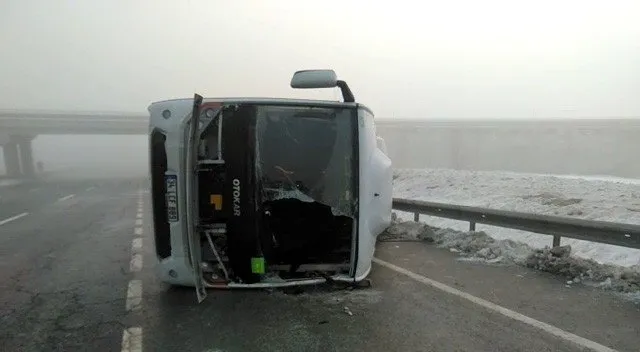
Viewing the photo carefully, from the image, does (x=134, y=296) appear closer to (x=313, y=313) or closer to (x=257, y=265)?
(x=257, y=265)

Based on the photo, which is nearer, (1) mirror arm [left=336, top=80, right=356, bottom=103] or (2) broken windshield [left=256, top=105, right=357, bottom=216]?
(2) broken windshield [left=256, top=105, right=357, bottom=216]

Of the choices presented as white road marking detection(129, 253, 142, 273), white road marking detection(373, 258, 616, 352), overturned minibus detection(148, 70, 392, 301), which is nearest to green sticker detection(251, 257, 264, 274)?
overturned minibus detection(148, 70, 392, 301)

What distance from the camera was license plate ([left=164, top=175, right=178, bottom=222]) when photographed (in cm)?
458

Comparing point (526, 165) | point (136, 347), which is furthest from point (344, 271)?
point (526, 165)

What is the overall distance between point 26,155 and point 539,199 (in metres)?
55.5

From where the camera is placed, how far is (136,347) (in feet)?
12.3

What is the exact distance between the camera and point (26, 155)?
52.6 m

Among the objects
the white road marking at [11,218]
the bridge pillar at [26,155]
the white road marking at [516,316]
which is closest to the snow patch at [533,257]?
the white road marking at [516,316]

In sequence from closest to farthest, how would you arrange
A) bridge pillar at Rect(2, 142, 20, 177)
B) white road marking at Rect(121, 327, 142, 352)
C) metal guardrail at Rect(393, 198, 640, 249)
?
1. white road marking at Rect(121, 327, 142, 352)
2. metal guardrail at Rect(393, 198, 640, 249)
3. bridge pillar at Rect(2, 142, 20, 177)

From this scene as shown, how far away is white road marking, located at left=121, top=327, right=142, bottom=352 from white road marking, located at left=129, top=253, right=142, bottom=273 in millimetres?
2268

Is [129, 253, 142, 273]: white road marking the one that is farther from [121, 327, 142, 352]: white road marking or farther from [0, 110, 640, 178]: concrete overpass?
[0, 110, 640, 178]: concrete overpass

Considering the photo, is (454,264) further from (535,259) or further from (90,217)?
(90,217)

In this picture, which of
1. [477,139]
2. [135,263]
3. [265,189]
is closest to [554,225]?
[265,189]

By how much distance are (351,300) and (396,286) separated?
0.83m
